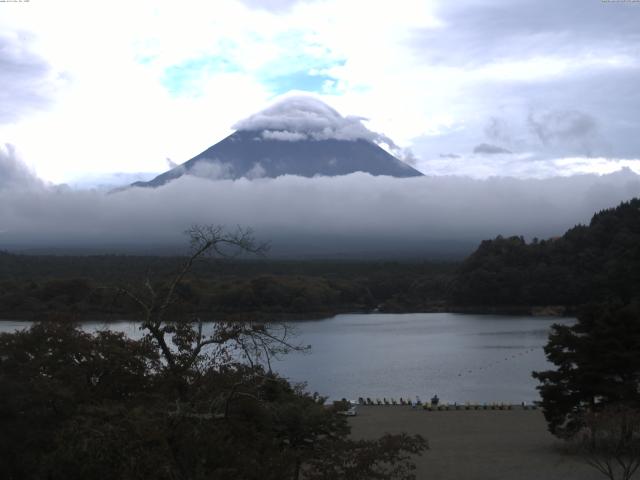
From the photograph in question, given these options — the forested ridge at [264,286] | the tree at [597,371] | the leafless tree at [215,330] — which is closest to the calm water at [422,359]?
the forested ridge at [264,286]

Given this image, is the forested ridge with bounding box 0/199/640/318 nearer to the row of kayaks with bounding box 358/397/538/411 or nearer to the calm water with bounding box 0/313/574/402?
the calm water with bounding box 0/313/574/402

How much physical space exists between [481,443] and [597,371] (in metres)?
2.64

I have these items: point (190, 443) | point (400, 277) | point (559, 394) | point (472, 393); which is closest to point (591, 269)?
point (400, 277)

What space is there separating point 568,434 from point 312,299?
40851mm

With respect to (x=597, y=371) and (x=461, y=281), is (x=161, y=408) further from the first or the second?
(x=461, y=281)

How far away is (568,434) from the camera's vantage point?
11.6m

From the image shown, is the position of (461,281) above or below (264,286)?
above

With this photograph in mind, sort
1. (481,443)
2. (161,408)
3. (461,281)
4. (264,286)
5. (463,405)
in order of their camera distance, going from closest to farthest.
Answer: (161,408)
(481,443)
(463,405)
(264,286)
(461,281)

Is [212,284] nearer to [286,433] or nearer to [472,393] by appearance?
[472,393]

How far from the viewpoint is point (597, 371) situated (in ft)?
40.0

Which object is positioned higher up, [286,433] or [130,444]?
[130,444]

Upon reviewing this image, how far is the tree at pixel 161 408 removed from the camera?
479 centimetres

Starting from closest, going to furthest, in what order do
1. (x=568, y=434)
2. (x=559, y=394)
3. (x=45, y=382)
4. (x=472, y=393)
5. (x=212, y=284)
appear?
(x=45, y=382) < (x=568, y=434) < (x=559, y=394) < (x=472, y=393) < (x=212, y=284)

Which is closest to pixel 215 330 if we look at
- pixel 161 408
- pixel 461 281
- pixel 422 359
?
pixel 161 408
